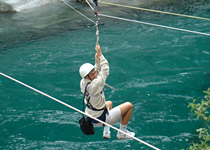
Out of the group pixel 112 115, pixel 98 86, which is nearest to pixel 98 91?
pixel 98 86

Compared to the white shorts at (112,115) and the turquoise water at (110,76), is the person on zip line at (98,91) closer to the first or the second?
the white shorts at (112,115)

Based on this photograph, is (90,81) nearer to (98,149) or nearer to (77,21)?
(98,149)

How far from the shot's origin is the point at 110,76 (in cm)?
985

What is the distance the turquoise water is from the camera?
7.43m

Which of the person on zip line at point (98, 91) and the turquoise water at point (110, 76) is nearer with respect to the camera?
the person on zip line at point (98, 91)

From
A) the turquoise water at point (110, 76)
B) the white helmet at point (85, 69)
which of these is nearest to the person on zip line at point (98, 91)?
the white helmet at point (85, 69)

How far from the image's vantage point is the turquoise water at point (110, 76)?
743 centimetres

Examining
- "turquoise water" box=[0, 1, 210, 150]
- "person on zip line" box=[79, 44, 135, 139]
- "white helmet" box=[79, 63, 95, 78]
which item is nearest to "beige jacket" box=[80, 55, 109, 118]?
"person on zip line" box=[79, 44, 135, 139]

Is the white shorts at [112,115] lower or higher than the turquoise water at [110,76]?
higher

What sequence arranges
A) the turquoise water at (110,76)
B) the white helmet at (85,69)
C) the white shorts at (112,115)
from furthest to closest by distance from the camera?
the turquoise water at (110,76) → the white shorts at (112,115) → the white helmet at (85,69)

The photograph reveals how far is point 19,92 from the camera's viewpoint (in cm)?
932

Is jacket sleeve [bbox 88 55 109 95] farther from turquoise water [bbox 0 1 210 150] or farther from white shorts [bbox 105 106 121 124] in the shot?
turquoise water [bbox 0 1 210 150]

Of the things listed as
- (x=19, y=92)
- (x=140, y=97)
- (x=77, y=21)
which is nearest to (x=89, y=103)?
(x=140, y=97)

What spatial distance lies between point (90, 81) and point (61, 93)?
4.56m
